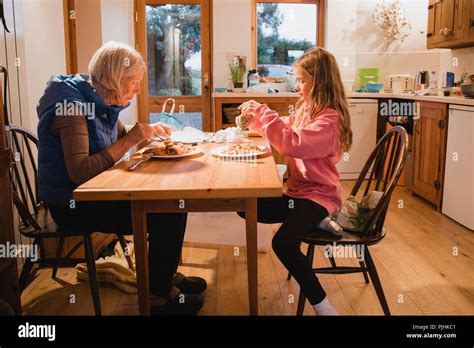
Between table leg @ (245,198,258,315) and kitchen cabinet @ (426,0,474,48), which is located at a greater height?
kitchen cabinet @ (426,0,474,48)

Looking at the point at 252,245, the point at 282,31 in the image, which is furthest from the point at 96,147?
the point at 282,31

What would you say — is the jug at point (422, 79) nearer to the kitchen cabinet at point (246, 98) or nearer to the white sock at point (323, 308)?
the kitchen cabinet at point (246, 98)

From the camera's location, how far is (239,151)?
2068 mm

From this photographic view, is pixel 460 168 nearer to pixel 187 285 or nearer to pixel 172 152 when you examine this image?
pixel 187 285

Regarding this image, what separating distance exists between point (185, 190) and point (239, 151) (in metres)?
0.63

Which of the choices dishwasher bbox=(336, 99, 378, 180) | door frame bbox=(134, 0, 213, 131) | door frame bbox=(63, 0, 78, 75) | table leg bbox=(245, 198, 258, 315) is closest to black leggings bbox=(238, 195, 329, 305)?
table leg bbox=(245, 198, 258, 315)

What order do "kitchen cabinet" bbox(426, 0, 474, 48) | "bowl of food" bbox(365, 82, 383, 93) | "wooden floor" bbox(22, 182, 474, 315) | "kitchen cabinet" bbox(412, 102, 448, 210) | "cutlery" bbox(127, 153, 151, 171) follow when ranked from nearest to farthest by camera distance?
"cutlery" bbox(127, 153, 151, 171) < "wooden floor" bbox(22, 182, 474, 315) < "kitchen cabinet" bbox(412, 102, 448, 210) < "kitchen cabinet" bbox(426, 0, 474, 48) < "bowl of food" bbox(365, 82, 383, 93)

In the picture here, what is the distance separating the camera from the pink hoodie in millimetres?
1894

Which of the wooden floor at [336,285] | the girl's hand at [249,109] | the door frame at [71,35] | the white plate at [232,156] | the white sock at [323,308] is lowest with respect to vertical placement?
the wooden floor at [336,285]

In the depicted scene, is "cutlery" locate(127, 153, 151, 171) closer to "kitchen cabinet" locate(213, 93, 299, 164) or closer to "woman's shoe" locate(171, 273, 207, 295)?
"woman's shoe" locate(171, 273, 207, 295)

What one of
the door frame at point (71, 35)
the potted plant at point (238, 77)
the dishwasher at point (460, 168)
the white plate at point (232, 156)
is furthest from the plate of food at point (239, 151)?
the potted plant at point (238, 77)

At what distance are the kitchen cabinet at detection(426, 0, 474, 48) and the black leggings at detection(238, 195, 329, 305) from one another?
276 centimetres

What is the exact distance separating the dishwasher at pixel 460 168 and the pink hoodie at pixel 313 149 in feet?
5.58

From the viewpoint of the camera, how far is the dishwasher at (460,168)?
10.7ft
